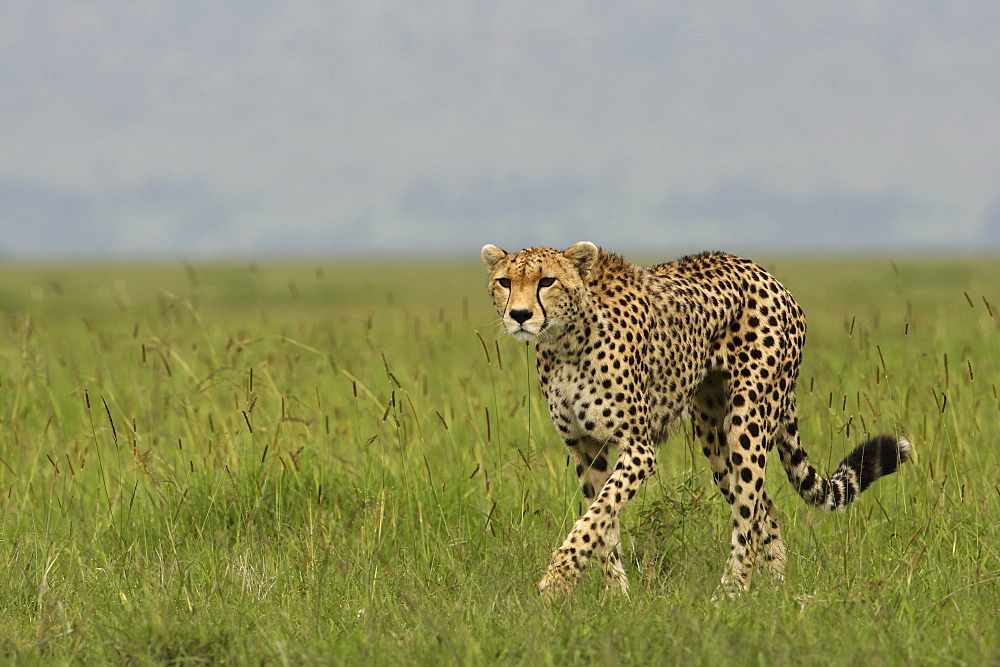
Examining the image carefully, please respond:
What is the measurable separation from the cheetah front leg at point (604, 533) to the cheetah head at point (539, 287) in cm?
58

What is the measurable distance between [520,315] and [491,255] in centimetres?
51

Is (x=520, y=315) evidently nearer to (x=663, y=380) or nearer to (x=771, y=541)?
(x=663, y=380)

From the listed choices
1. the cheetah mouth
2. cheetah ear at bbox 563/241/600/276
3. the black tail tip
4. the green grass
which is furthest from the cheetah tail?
the cheetah mouth

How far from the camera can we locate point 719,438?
493 cm

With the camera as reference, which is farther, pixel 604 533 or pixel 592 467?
pixel 592 467

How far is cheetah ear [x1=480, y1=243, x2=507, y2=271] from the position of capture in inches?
171

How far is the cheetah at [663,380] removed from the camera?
4031 millimetres

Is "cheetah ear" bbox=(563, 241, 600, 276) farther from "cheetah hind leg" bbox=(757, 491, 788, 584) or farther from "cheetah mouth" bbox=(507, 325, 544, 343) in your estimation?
"cheetah hind leg" bbox=(757, 491, 788, 584)

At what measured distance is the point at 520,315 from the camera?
3934 mm

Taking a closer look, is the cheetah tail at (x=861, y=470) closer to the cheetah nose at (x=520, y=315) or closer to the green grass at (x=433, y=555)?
the green grass at (x=433, y=555)

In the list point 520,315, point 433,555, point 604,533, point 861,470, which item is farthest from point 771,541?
point 520,315

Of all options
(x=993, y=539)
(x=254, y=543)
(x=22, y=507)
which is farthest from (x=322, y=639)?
(x=993, y=539)

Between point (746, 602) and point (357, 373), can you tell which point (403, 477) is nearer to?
point (746, 602)

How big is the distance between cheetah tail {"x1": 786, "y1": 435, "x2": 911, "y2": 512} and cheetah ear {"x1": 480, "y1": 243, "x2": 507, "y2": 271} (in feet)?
5.55
